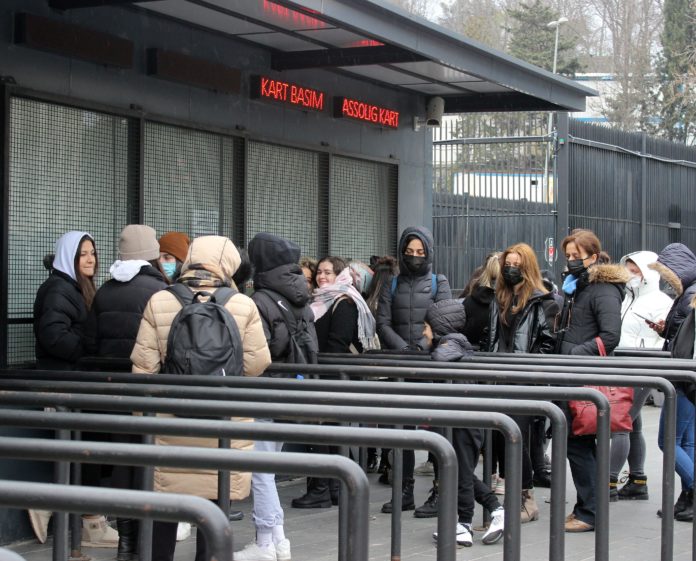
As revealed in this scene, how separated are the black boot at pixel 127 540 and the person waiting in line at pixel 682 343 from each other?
3.18 metres

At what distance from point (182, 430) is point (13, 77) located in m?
4.86

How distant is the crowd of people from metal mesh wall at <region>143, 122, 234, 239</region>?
0.71 m

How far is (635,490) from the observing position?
28.8 feet

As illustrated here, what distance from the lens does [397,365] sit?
6477mm

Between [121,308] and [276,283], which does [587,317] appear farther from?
[121,308]

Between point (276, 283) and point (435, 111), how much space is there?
5.83 m

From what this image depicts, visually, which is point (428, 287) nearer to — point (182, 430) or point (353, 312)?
point (353, 312)

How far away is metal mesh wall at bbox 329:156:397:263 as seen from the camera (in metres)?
11.7

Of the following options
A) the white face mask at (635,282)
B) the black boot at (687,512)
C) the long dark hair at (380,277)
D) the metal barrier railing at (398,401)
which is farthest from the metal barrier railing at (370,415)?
the white face mask at (635,282)

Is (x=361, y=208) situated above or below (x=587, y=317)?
above

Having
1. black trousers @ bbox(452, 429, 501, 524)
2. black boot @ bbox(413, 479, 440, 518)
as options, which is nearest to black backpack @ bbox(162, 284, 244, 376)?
black trousers @ bbox(452, 429, 501, 524)

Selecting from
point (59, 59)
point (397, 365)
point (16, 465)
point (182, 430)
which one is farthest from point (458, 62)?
point (182, 430)

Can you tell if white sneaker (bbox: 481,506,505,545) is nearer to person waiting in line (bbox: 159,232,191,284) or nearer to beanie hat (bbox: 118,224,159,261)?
beanie hat (bbox: 118,224,159,261)

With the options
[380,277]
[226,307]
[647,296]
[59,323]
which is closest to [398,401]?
[226,307]
